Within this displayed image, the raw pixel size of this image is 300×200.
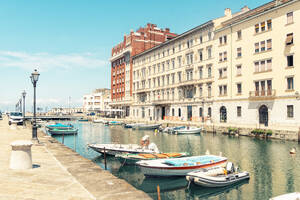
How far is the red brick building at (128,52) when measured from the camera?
299 ft

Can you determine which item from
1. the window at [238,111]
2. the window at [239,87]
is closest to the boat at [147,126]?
the window at [238,111]

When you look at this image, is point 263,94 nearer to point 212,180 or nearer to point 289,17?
point 289,17

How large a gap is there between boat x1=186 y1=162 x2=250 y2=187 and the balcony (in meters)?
29.7

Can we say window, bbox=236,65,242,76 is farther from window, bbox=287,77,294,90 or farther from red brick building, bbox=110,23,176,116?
red brick building, bbox=110,23,176,116

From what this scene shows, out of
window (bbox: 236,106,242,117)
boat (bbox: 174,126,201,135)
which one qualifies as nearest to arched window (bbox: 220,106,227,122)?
window (bbox: 236,106,242,117)

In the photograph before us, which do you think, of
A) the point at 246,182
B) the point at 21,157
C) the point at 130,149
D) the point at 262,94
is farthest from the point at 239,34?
the point at 21,157

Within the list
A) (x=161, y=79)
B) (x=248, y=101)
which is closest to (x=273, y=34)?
(x=248, y=101)

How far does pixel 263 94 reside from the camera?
145 ft

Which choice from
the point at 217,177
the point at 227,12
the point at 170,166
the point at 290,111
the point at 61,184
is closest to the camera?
the point at 61,184

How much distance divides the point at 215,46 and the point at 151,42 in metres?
40.8

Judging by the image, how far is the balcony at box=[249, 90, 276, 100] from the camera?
4259cm

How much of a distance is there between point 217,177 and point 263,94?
1304 inches

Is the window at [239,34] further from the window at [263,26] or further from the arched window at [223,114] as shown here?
the arched window at [223,114]

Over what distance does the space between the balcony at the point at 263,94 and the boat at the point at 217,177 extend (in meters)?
29.7
